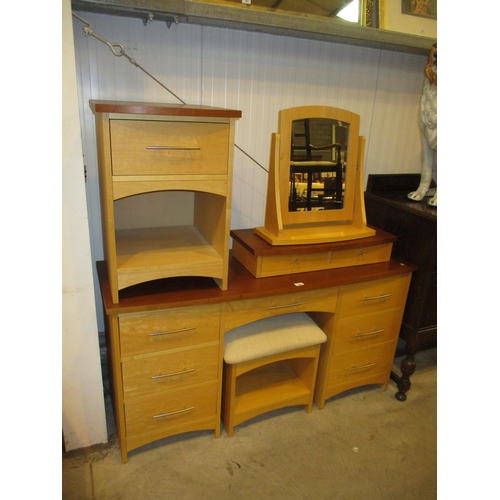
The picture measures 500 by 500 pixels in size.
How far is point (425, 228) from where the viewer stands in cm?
171

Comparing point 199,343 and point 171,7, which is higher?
point 171,7

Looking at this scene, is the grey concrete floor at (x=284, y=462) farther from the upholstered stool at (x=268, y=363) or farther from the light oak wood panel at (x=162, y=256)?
the light oak wood panel at (x=162, y=256)

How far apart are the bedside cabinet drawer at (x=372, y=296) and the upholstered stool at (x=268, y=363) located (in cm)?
18

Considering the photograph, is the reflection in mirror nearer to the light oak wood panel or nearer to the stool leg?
the light oak wood panel

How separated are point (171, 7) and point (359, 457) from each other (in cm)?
189

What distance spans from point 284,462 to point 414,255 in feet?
3.58

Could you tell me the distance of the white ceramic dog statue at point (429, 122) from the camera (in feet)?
5.46

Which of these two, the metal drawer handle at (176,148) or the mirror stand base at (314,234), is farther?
the mirror stand base at (314,234)

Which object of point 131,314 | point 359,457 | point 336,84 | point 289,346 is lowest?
point 359,457

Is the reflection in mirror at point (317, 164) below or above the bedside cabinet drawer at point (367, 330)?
above

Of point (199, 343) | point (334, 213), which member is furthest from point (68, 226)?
point (334, 213)

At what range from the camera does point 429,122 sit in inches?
68.4

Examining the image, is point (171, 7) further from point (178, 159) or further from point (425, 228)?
point (425, 228)

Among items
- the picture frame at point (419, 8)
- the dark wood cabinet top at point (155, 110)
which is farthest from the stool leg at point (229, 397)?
the picture frame at point (419, 8)
